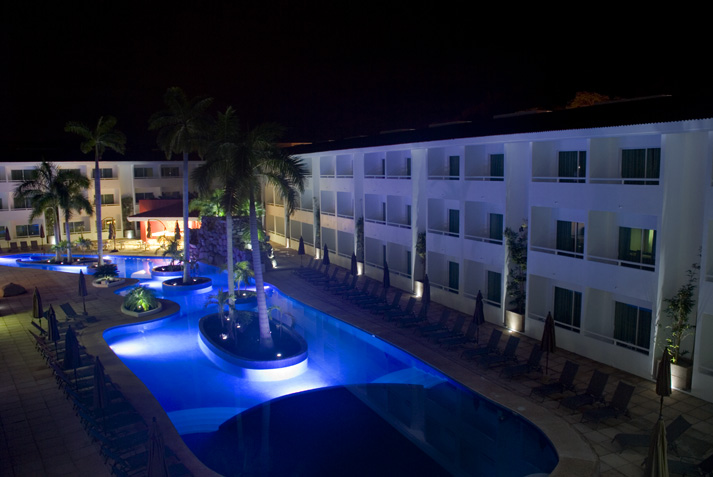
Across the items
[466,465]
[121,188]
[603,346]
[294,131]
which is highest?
[294,131]

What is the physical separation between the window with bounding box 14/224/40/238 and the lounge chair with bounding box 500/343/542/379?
40369 mm

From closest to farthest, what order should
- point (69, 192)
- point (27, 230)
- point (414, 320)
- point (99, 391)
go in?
point (99, 391) < point (414, 320) < point (69, 192) < point (27, 230)

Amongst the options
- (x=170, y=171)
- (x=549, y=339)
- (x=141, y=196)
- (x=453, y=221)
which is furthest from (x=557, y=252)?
(x=170, y=171)

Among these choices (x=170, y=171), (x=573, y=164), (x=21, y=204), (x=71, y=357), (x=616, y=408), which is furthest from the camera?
(x=170, y=171)

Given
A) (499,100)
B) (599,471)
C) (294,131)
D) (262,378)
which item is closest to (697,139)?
(599,471)

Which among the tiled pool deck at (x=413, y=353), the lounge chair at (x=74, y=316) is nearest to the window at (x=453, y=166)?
the tiled pool deck at (x=413, y=353)

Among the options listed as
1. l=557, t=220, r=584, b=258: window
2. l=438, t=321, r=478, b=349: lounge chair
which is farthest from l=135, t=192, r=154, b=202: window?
l=557, t=220, r=584, b=258: window

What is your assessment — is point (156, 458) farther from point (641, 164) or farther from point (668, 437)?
point (641, 164)

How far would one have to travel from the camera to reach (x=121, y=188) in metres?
45.8

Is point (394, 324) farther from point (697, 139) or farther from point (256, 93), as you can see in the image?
point (256, 93)

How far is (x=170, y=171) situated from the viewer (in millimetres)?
48938

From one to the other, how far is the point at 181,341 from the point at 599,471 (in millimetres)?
15804

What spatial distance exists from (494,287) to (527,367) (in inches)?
263

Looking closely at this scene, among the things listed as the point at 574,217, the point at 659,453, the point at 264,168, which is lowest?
the point at 659,453
